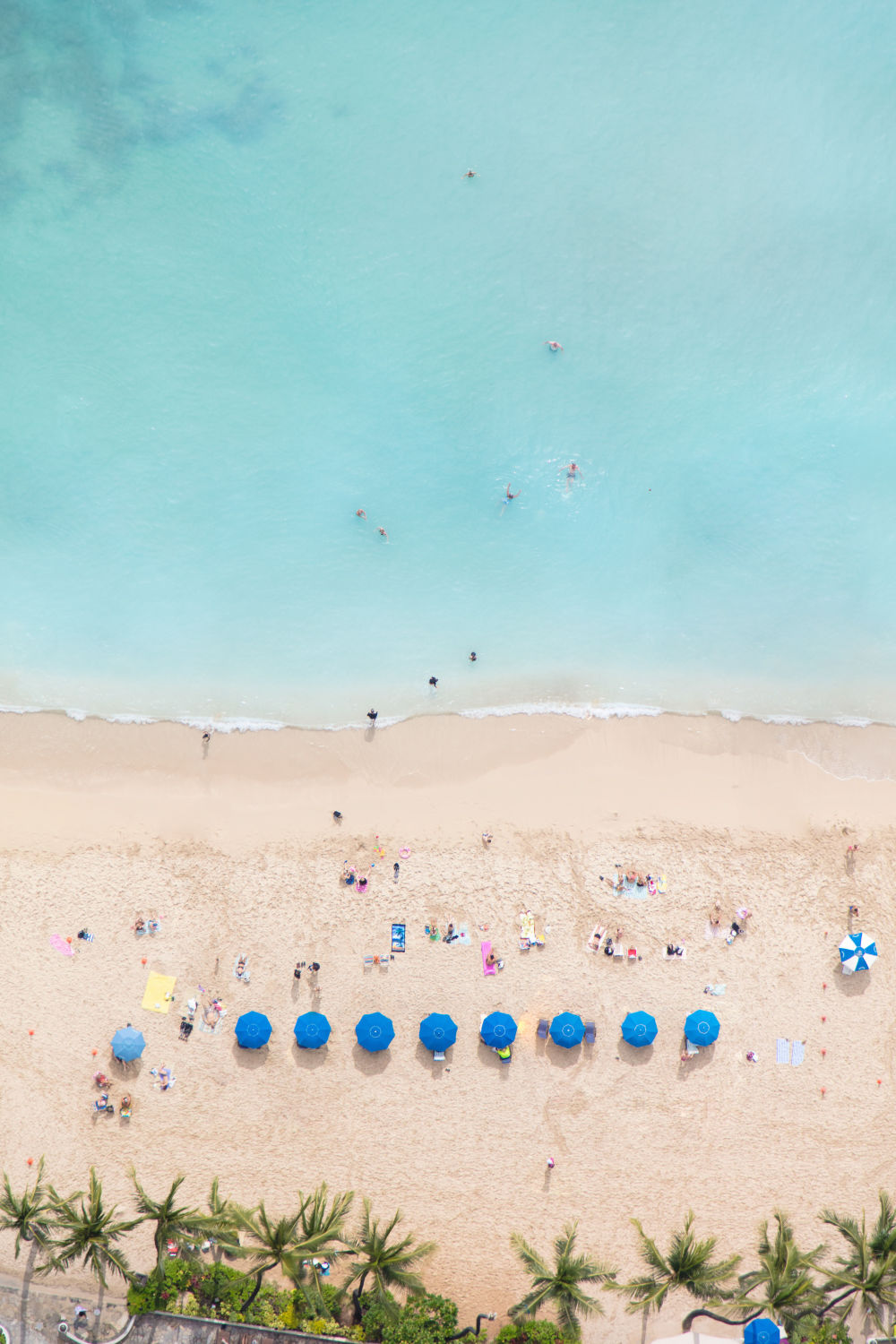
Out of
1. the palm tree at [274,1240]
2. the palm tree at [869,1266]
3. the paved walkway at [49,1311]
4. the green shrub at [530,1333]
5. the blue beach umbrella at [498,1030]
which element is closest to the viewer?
the palm tree at [274,1240]

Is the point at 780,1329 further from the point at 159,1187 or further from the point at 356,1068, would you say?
the point at 159,1187

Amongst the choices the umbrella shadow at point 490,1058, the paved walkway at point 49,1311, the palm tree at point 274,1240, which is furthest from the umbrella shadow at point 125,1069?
the umbrella shadow at point 490,1058

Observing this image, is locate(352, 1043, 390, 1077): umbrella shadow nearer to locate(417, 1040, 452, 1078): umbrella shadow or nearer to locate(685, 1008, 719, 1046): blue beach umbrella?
locate(417, 1040, 452, 1078): umbrella shadow

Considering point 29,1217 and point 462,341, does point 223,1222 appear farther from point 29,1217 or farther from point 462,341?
point 462,341

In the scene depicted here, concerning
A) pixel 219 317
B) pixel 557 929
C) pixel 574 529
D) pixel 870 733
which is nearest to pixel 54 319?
pixel 219 317

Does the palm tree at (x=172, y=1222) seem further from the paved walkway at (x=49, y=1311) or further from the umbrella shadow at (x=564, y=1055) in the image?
the umbrella shadow at (x=564, y=1055)

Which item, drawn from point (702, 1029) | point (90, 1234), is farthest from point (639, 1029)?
point (90, 1234)
